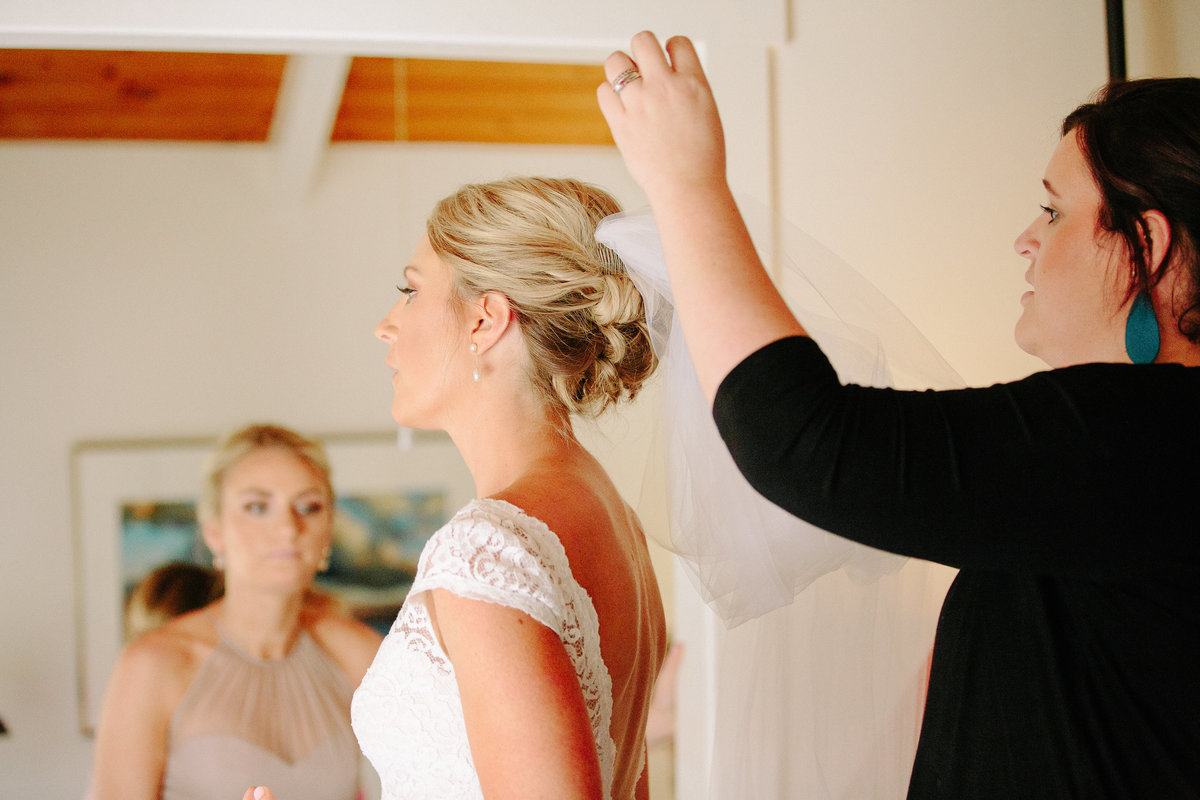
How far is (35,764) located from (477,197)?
3.91 ft

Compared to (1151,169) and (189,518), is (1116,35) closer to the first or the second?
(1151,169)

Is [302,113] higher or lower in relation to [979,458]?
higher

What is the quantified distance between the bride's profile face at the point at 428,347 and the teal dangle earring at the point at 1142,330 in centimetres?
71

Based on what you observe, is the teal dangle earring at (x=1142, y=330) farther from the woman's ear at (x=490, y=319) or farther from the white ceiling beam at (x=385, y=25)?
the white ceiling beam at (x=385, y=25)

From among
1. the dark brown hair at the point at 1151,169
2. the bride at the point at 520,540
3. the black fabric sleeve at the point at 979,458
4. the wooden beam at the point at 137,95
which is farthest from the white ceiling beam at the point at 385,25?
the black fabric sleeve at the point at 979,458

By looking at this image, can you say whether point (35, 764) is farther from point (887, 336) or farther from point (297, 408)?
point (887, 336)

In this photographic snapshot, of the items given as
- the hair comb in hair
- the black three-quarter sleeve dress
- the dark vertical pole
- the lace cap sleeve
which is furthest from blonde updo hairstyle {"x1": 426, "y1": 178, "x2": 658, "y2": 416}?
the dark vertical pole

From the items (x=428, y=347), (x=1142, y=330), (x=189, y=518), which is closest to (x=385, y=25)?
(x=428, y=347)

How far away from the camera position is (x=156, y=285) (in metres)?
1.53

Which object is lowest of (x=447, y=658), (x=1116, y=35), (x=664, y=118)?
(x=447, y=658)

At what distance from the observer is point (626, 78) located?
66 cm

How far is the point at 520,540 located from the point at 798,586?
297 mm

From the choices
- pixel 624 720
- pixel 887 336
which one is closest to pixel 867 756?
pixel 624 720

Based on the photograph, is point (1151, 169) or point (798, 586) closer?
point (1151, 169)
